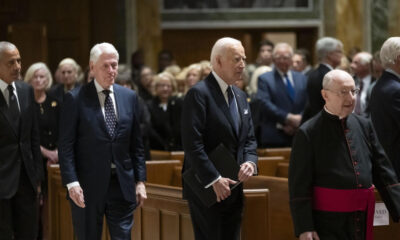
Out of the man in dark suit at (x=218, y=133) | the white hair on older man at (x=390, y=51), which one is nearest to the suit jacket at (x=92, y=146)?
the man in dark suit at (x=218, y=133)

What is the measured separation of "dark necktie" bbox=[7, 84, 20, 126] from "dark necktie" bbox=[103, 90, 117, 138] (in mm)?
973

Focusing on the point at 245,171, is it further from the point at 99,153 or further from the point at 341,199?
the point at 99,153

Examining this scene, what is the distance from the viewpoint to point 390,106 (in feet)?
21.8

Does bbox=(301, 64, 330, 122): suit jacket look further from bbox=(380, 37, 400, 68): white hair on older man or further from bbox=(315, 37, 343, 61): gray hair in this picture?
bbox=(380, 37, 400, 68): white hair on older man

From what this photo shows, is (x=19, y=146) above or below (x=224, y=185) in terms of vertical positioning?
above

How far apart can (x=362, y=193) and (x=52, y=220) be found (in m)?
4.30

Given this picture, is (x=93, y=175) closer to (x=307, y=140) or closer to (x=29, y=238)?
(x=29, y=238)

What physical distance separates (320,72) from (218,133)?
10.9 ft

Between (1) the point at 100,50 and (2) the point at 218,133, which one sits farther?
(1) the point at 100,50

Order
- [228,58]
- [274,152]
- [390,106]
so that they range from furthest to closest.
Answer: [274,152]
[390,106]
[228,58]

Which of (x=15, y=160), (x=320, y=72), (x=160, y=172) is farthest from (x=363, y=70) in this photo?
(x=15, y=160)

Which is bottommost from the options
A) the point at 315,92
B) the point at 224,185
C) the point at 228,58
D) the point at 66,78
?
the point at 224,185

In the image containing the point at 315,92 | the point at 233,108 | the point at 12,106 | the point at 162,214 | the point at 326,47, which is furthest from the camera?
the point at 326,47

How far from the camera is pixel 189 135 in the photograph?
5.52 metres
